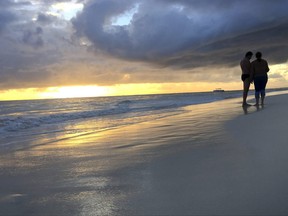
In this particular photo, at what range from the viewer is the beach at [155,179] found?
259cm

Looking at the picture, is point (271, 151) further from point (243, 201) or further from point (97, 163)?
point (97, 163)

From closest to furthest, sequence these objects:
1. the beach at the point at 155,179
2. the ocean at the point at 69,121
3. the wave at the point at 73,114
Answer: the beach at the point at 155,179 < the ocean at the point at 69,121 < the wave at the point at 73,114

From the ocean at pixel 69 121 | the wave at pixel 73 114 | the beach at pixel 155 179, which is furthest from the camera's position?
the wave at pixel 73 114

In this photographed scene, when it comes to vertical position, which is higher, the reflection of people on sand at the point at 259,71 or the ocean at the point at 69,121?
the reflection of people on sand at the point at 259,71

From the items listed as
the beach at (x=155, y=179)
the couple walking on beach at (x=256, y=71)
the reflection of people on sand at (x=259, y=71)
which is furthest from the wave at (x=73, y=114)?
the beach at (x=155, y=179)

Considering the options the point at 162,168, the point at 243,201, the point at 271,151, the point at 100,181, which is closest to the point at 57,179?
the point at 100,181

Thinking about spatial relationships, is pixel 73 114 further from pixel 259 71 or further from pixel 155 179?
pixel 155 179

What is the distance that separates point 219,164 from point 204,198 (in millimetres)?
1135

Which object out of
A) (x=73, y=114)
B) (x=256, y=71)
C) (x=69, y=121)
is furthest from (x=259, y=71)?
(x=73, y=114)

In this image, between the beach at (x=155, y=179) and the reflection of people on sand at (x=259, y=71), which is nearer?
the beach at (x=155, y=179)

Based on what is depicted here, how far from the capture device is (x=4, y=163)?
4809mm

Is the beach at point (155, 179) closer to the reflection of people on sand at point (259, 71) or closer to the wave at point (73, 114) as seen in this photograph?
the reflection of people on sand at point (259, 71)

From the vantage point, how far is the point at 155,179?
3365 mm

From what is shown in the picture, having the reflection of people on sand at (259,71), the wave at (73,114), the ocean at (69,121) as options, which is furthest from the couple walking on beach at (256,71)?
the wave at (73,114)
